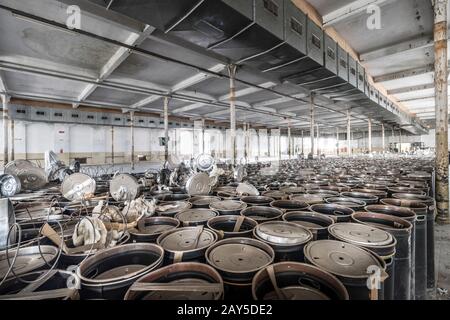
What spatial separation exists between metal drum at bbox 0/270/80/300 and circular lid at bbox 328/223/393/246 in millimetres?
2011

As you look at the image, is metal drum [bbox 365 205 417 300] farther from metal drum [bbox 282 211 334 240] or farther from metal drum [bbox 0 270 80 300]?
metal drum [bbox 0 270 80 300]

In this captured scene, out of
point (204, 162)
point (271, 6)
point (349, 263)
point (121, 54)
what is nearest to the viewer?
point (349, 263)

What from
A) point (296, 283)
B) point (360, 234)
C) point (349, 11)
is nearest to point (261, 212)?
point (360, 234)

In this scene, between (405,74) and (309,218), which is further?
(405,74)

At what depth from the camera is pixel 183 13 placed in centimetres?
311

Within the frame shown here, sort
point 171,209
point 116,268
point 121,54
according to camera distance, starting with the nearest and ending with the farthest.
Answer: point 116,268 → point 171,209 → point 121,54

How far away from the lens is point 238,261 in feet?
5.27

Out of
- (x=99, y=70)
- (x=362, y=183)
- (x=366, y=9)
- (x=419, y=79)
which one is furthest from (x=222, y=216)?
(x=419, y=79)

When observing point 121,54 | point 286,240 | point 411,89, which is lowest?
point 286,240

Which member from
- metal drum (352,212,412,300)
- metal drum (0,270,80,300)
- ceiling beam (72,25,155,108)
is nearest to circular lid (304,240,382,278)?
metal drum (352,212,412,300)

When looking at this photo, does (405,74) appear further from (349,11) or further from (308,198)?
(308,198)

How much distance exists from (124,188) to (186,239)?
A: 85.8 inches

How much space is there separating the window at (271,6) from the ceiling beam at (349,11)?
2738 millimetres

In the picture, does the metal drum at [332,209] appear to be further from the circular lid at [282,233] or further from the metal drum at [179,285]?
the metal drum at [179,285]
